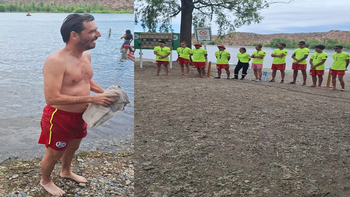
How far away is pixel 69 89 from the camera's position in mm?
2484

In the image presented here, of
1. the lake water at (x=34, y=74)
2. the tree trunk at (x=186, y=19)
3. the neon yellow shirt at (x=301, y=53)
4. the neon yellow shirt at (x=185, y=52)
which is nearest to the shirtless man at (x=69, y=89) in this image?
the lake water at (x=34, y=74)

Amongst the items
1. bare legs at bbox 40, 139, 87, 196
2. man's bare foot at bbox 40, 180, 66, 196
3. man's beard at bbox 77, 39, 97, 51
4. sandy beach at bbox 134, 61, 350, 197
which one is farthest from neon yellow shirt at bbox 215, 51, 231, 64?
man's beard at bbox 77, 39, 97, 51

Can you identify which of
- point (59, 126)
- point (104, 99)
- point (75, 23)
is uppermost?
point (75, 23)

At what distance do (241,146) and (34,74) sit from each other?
373 centimetres

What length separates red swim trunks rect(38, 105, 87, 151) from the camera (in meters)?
2.54

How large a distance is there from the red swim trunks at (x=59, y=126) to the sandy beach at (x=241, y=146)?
1.01 metres

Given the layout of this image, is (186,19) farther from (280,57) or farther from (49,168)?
(49,168)

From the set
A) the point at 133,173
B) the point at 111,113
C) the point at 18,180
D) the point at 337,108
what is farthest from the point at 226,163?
the point at 337,108

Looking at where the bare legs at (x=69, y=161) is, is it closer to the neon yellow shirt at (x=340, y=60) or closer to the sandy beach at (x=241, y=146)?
the sandy beach at (x=241, y=146)

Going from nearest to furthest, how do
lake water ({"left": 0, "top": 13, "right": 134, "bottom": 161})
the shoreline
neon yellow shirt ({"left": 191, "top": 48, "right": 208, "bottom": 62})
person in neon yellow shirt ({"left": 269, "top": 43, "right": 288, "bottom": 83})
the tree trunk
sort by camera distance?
1. the shoreline
2. lake water ({"left": 0, "top": 13, "right": 134, "bottom": 161})
3. person in neon yellow shirt ({"left": 269, "top": 43, "right": 288, "bottom": 83})
4. neon yellow shirt ({"left": 191, "top": 48, "right": 208, "bottom": 62})
5. the tree trunk

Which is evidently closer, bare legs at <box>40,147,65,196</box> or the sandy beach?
bare legs at <box>40,147,65,196</box>

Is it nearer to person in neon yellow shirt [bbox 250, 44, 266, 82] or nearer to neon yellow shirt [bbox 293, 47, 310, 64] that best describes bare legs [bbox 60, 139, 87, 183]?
neon yellow shirt [bbox 293, 47, 310, 64]

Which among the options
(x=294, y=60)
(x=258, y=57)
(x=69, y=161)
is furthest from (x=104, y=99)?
(x=258, y=57)

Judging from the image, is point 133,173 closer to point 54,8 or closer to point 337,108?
point 54,8
